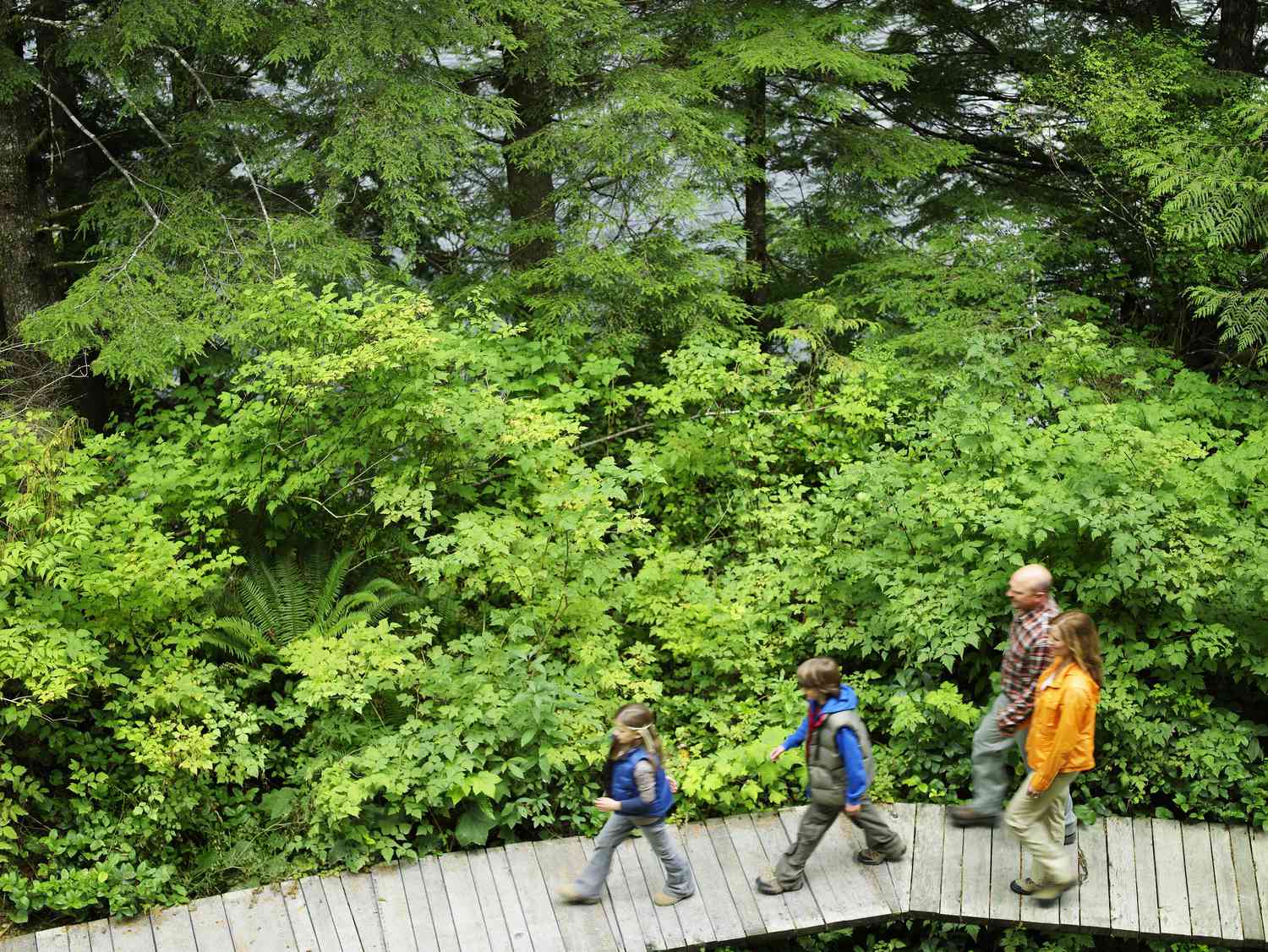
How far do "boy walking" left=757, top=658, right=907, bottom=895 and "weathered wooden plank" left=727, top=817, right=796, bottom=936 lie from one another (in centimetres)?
7

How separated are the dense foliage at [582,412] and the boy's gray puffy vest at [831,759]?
89 cm

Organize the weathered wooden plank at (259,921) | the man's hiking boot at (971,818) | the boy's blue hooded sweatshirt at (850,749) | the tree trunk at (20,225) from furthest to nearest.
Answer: the tree trunk at (20,225)
the man's hiking boot at (971,818)
the weathered wooden plank at (259,921)
the boy's blue hooded sweatshirt at (850,749)

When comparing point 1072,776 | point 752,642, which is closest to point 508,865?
point 752,642

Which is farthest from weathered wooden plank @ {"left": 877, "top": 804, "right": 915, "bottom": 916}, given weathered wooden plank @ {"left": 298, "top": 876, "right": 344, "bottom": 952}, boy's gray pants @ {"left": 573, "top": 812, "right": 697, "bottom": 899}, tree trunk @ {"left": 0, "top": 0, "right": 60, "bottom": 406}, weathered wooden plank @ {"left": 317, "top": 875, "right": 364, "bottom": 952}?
tree trunk @ {"left": 0, "top": 0, "right": 60, "bottom": 406}

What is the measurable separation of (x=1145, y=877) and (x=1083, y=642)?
1.91 metres

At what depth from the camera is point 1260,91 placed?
9648mm

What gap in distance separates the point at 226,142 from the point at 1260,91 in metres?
9.41

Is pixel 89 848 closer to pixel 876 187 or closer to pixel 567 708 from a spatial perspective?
pixel 567 708

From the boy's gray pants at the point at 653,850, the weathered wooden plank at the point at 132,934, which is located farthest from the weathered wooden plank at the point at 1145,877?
the weathered wooden plank at the point at 132,934

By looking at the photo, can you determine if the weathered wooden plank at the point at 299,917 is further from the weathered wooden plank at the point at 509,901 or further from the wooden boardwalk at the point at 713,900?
the weathered wooden plank at the point at 509,901

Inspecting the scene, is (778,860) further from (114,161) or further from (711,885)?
(114,161)

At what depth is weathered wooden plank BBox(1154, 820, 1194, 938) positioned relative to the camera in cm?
596

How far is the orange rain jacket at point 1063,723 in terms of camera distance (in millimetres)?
5320

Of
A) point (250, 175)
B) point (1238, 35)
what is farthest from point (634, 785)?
point (1238, 35)
